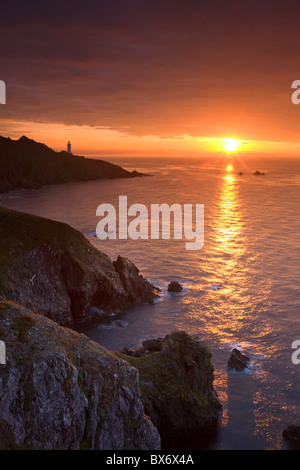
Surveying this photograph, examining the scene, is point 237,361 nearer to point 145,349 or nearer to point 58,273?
point 145,349

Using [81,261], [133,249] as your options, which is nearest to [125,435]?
[81,261]

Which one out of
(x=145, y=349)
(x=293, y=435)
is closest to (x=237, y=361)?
(x=145, y=349)

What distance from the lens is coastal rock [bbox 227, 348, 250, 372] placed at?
130 feet

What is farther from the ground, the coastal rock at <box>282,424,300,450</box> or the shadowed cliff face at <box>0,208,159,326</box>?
the shadowed cliff face at <box>0,208,159,326</box>

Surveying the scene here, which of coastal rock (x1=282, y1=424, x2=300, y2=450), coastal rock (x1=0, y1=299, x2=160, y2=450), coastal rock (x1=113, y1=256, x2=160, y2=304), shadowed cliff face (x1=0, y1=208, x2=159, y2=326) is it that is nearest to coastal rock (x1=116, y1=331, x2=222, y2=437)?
coastal rock (x1=0, y1=299, x2=160, y2=450)

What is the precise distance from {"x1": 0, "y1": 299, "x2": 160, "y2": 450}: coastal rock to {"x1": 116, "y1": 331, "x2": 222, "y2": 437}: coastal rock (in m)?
5.29

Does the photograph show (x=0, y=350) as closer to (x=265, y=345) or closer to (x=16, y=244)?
(x=16, y=244)

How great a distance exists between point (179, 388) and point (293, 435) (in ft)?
31.4

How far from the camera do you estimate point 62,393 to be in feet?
64.0

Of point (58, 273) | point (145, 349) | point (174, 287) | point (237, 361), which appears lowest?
point (237, 361)

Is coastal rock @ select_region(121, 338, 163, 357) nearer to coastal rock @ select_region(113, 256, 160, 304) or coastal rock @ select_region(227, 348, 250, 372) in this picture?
coastal rock @ select_region(227, 348, 250, 372)

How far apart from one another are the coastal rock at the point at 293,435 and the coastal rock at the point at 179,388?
555 cm

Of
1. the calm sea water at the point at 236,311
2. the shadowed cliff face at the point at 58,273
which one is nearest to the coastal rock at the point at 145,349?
the calm sea water at the point at 236,311

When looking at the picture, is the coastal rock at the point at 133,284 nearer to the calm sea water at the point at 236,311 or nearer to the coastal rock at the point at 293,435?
the calm sea water at the point at 236,311
